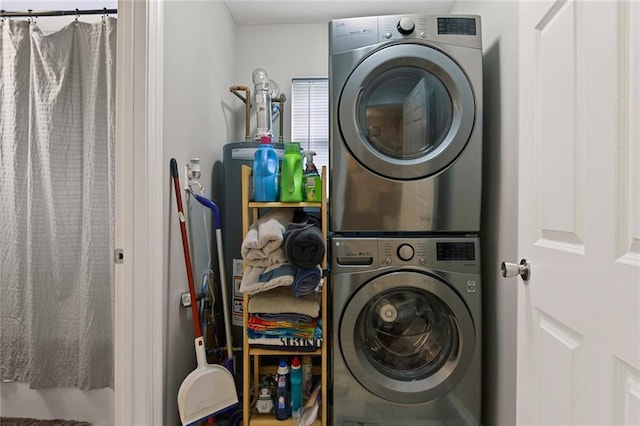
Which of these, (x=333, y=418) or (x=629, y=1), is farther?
(x=333, y=418)

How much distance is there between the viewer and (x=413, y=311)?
1.50m

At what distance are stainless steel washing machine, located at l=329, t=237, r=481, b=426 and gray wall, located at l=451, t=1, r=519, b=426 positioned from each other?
0.09 m

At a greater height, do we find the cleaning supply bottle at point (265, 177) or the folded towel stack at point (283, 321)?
the cleaning supply bottle at point (265, 177)

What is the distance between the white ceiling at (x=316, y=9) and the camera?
2000 millimetres

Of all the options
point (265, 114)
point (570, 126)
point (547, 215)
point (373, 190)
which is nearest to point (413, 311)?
point (373, 190)

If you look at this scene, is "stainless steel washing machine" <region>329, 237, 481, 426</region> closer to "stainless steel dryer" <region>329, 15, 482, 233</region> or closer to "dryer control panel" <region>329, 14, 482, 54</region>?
"stainless steel dryer" <region>329, 15, 482, 233</region>

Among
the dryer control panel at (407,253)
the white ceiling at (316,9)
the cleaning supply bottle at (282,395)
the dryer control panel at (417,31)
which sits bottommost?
the cleaning supply bottle at (282,395)

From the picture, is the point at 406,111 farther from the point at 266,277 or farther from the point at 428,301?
the point at 266,277

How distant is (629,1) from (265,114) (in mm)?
1660

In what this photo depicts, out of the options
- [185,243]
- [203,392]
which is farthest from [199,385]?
[185,243]

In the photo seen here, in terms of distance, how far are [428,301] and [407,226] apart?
13.7 inches

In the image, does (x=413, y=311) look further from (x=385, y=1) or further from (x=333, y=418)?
(x=385, y=1)

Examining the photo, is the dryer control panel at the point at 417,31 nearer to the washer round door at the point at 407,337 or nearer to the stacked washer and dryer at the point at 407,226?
the stacked washer and dryer at the point at 407,226

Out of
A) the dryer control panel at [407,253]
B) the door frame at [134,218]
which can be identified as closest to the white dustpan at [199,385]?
the door frame at [134,218]
